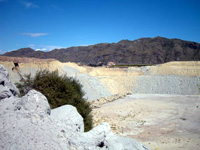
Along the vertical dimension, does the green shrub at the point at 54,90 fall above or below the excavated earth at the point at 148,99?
above

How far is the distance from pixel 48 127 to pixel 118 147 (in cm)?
236

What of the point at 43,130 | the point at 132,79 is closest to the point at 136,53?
the point at 132,79

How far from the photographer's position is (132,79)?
3853 centimetres

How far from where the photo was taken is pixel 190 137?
39.5 feet

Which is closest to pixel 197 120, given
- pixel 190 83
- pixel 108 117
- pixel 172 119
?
pixel 172 119

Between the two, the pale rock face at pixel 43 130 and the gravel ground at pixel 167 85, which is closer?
the pale rock face at pixel 43 130

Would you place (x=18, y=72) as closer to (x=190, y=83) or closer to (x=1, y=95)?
(x=1, y=95)

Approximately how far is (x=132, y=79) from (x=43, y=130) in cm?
3452

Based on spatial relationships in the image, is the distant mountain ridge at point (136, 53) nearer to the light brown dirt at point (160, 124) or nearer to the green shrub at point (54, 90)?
the light brown dirt at point (160, 124)

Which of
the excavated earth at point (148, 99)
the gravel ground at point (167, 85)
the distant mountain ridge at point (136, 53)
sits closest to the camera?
the excavated earth at point (148, 99)

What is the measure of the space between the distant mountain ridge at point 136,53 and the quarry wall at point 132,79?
6680 cm

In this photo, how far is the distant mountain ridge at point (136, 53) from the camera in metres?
119

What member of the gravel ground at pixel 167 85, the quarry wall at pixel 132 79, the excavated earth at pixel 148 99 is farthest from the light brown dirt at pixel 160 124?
the gravel ground at pixel 167 85

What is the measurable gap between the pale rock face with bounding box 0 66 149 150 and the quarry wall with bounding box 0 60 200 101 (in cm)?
2227
